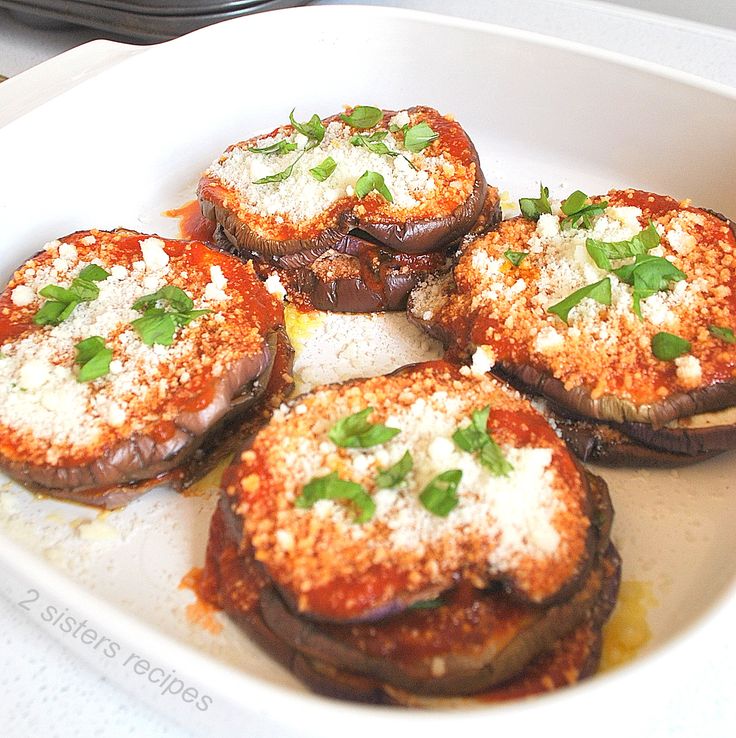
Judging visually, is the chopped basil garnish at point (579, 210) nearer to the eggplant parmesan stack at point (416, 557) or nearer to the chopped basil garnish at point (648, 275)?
the chopped basil garnish at point (648, 275)

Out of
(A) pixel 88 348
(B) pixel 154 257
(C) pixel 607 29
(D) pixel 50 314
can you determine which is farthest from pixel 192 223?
(C) pixel 607 29

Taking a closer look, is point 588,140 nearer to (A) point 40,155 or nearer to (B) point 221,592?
(A) point 40,155

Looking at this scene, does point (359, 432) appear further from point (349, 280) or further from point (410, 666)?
point (349, 280)

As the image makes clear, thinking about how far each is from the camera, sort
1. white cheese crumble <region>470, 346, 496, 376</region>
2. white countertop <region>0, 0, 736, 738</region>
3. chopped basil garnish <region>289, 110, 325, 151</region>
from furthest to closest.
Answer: white countertop <region>0, 0, 736, 738</region>
chopped basil garnish <region>289, 110, 325, 151</region>
white cheese crumble <region>470, 346, 496, 376</region>

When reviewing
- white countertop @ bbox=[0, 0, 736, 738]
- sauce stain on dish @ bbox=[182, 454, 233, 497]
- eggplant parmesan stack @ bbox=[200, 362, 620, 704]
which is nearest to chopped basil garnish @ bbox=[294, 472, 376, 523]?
eggplant parmesan stack @ bbox=[200, 362, 620, 704]

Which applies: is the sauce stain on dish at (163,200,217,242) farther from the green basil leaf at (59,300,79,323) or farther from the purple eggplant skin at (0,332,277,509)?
the purple eggplant skin at (0,332,277,509)

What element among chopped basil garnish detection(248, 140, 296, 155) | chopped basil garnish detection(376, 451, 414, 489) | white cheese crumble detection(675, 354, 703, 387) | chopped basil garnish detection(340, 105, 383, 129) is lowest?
Answer: white cheese crumble detection(675, 354, 703, 387)

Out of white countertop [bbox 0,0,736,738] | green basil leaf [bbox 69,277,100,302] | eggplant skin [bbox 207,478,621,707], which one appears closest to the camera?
eggplant skin [bbox 207,478,621,707]

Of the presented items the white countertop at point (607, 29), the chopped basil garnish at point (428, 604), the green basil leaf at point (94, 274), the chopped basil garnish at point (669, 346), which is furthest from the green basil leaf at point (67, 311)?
the white countertop at point (607, 29)
